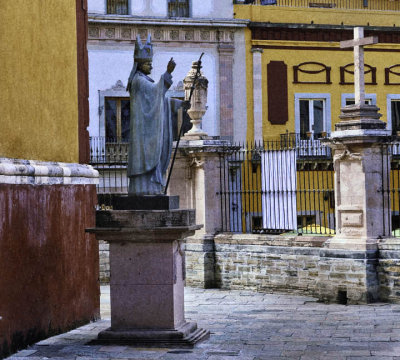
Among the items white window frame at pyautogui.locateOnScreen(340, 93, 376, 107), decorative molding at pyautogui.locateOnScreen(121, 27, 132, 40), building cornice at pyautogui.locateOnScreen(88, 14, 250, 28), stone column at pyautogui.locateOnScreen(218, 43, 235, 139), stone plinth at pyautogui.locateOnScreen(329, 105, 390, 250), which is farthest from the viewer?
white window frame at pyautogui.locateOnScreen(340, 93, 376, 107)

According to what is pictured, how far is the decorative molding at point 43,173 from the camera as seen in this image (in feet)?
33.3

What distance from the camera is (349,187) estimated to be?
584 inches

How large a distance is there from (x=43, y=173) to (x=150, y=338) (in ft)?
8.04

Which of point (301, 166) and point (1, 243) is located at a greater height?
point (301, 166)

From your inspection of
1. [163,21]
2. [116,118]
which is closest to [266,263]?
[116,118]

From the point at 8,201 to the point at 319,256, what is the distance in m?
6.67

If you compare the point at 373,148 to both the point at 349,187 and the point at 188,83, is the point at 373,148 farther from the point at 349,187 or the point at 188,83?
the point at 188,83

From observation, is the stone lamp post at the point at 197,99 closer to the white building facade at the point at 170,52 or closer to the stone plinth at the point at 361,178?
the stone plinth at the point at 361,178

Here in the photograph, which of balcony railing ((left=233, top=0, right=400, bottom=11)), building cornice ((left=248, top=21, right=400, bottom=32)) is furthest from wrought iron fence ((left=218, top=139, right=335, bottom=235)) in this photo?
balcony railing ((left=233, top=0, right=400, bottom=11))

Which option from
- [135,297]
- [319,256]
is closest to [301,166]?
[319,256]

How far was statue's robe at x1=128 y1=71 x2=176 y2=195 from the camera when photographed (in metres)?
10.9

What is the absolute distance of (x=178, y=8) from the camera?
1081 inches

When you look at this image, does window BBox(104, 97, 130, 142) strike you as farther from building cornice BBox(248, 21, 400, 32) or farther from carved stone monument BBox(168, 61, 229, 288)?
carved stone monument BBox(168, 61, 229, 288)

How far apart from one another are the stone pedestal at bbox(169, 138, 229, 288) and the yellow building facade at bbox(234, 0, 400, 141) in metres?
10.1
